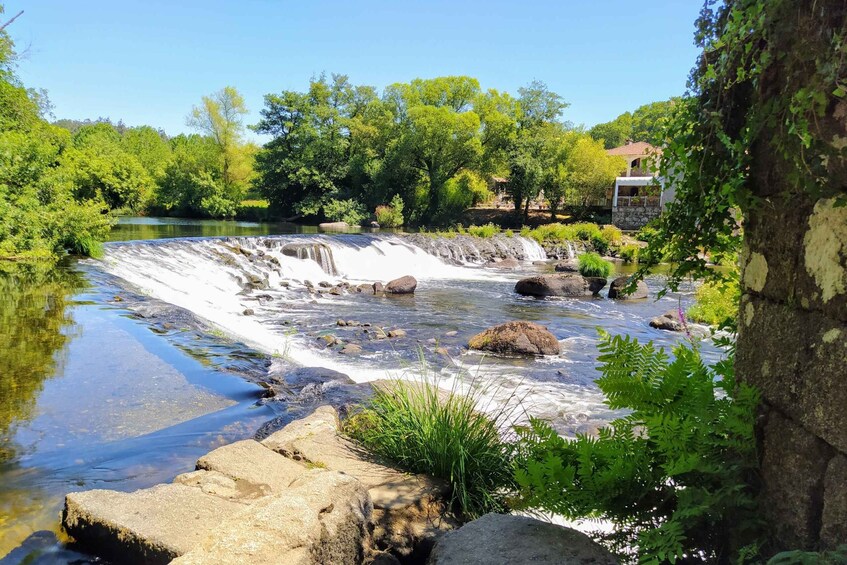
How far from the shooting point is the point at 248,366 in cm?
805

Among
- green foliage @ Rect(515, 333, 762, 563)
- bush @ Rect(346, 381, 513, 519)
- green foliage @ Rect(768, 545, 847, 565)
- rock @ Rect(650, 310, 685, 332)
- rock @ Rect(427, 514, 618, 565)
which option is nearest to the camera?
green foliage @ Rect(768, 545, 847, 565)

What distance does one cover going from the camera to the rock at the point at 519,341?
10.7m

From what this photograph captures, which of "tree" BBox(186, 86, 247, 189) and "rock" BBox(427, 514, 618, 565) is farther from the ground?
"tree" BBox(186, 86, 247, 189)

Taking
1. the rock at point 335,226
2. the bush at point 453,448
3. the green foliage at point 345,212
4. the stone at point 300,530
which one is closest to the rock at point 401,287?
the bush at point 453,448

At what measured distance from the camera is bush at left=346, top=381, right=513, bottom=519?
3.85 meters

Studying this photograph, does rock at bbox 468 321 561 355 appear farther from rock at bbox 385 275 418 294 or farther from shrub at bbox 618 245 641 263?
shrub at bbox 618 245 641 263

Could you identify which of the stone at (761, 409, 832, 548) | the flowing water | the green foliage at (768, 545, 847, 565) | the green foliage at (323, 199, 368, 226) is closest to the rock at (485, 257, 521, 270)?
the flowing water

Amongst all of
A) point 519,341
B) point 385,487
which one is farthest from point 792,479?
point 519,341

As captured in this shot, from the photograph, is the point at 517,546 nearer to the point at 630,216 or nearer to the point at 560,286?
the point at 560,286

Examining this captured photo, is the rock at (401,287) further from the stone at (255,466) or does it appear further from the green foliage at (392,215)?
the green foliage at (392,215)

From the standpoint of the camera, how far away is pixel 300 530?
267cm

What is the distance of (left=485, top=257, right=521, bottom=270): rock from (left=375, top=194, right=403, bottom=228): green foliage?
18056 mm

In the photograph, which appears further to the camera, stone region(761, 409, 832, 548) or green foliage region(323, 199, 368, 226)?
green foliage region(323, 199, 368, 226)

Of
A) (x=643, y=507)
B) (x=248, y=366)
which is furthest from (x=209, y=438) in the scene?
(x=643, y=507)
